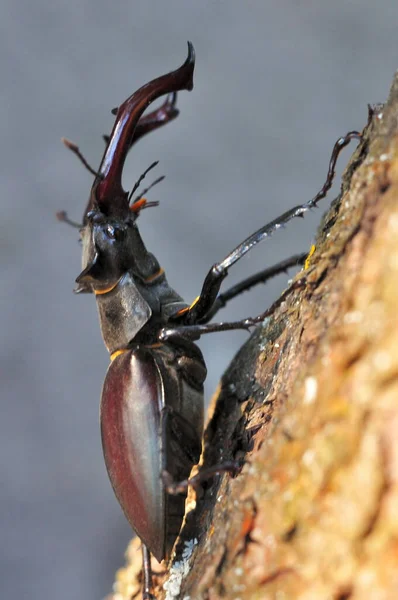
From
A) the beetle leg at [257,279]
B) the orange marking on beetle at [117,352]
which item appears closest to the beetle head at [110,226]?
the orange marking on beetle at [117,352]

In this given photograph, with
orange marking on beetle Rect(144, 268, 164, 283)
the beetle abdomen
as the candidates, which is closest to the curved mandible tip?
orange marking on beetle Rect(144, 268, 164, 283)

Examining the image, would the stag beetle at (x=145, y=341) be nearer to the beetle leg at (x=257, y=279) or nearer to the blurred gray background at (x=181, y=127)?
the beetle leg at (x=257, y=279)

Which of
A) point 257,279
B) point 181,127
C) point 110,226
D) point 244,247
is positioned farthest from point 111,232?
point 181,127

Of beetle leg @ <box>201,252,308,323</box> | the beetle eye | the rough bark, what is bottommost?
the rough bark

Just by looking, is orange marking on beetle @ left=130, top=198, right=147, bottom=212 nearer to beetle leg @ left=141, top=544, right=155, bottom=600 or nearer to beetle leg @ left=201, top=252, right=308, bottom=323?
beetle leg @ left=201, top=252, right=308, bottom=323

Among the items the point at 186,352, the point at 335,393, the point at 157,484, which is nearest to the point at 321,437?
the point at 335,393

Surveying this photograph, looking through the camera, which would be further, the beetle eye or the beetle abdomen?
the beetle eye
